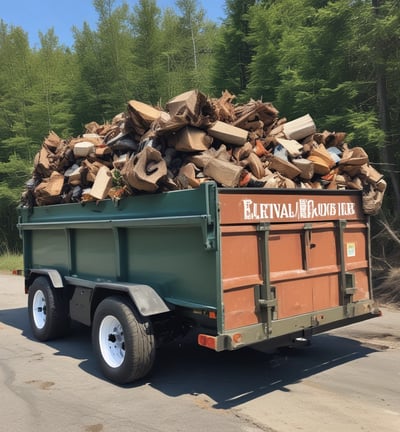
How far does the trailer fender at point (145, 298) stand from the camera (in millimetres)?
4922

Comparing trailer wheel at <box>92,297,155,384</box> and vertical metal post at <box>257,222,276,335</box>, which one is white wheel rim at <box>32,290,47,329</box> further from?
vertical metal post at <box>257,222,276,335</box>

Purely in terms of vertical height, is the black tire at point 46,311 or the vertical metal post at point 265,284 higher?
the vertical metal post at point 265,284

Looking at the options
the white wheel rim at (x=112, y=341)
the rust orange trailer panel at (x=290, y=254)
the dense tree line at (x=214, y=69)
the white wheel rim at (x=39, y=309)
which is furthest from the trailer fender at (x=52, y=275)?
the dense tree line at (x=214, y=69)

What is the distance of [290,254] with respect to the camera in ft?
16.6

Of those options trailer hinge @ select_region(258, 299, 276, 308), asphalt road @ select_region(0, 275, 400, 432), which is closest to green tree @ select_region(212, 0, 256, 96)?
asphalt road @ select_region(0, 275, 400, 432)

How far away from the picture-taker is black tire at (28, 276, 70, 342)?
6879mm

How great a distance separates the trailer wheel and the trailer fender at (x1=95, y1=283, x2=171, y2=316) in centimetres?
20

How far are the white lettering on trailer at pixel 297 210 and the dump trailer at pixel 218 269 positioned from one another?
10 millimetres

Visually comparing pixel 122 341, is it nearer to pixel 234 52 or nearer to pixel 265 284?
pixel 265 284

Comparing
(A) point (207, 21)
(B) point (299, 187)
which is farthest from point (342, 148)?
(A) point (207, 21)

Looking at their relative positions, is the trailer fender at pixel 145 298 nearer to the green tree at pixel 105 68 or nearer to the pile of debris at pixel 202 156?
the pile of debris at pixel 202 156

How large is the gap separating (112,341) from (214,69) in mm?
13725

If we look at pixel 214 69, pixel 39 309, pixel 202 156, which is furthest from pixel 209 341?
pixel 214 69

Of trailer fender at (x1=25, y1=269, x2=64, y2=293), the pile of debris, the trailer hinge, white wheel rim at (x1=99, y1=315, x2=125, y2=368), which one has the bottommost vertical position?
white wheel rim at (x1=99, y1=315, x2=125, y2=368)
